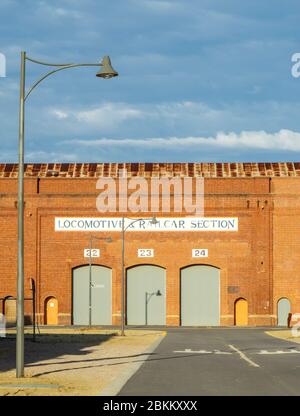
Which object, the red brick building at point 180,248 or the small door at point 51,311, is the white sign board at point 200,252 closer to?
the red brick building at point 180,248

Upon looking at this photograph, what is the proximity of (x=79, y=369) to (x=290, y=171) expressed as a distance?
56.5m

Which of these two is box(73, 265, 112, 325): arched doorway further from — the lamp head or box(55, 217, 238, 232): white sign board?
the lamp head

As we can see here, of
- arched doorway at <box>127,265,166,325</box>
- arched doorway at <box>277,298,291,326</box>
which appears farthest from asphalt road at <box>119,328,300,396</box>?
arched doorway at <box>127,265,166,325</box>

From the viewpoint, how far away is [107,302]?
254 ft

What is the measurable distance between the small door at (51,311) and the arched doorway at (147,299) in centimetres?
592

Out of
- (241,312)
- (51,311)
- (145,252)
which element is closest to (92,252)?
(145,252)

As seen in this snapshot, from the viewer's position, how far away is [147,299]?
77.5m

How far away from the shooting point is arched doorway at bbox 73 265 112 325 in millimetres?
77438

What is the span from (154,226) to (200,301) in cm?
718

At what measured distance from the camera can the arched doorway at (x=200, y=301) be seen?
77.1 meters

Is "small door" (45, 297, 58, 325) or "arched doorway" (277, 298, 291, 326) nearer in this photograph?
"arched doorway" (277, 298, 291, 326)

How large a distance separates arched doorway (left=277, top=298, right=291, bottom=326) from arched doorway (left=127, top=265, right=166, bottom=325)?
9.28 meters

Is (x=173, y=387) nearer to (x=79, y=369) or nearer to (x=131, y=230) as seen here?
(x=79, y=369)

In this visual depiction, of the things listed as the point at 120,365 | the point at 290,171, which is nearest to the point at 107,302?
the point at 290,171
